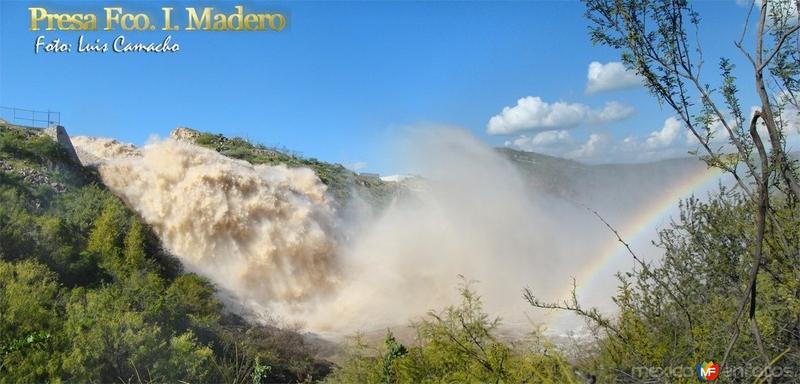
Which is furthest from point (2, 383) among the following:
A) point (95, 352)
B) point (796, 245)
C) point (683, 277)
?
point (796, 245)

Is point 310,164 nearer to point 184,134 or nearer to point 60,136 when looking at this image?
point 184,134

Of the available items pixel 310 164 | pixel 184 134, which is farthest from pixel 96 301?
pixel 184 134

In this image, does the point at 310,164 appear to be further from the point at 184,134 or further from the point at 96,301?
the point at 96,301

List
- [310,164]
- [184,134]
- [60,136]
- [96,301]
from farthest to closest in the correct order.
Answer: [184,134] < [310,164] < [60,136] < [96,301]

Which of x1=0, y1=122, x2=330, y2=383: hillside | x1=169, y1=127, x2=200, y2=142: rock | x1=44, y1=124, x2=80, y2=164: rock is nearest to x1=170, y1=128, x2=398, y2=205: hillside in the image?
x1=169, y1=127, x2=200, y2=142: rock

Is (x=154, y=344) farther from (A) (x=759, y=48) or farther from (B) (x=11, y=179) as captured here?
(B) (x=11, y=179)

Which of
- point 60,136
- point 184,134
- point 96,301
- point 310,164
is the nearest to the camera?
point 96,301

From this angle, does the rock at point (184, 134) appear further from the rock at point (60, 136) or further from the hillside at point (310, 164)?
the rock at point (60, 136)

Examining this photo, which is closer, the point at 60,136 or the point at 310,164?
the point at 60,136

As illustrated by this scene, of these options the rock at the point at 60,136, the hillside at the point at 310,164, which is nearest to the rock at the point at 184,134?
the hillside at the point at 310,164

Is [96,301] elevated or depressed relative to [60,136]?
depressed

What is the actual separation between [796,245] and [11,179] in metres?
22.9

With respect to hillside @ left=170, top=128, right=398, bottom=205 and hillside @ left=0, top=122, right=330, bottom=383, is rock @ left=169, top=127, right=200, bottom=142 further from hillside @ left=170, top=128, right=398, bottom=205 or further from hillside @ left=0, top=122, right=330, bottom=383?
hillside @ left=0, top=122, right=330, bottom=383

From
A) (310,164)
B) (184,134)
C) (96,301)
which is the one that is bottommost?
(96,301)
